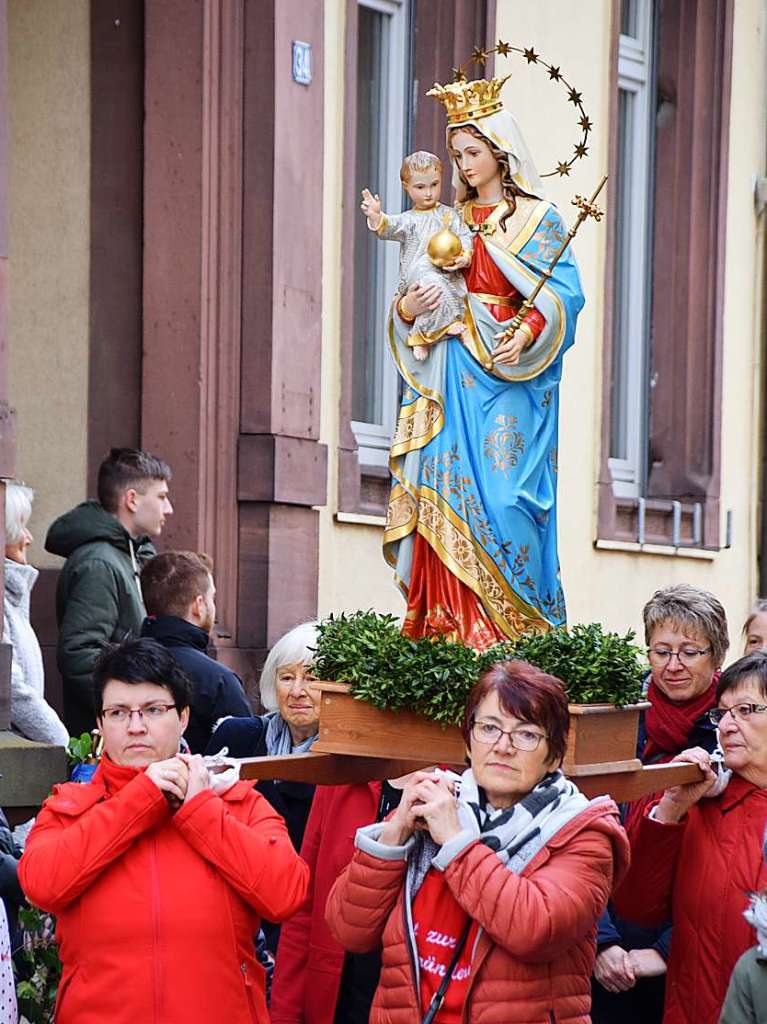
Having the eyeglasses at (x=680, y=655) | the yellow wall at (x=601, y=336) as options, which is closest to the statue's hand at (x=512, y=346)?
the eyeglasses at (x=680, y=655)

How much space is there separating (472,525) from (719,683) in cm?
101

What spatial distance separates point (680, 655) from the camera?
20.0ft

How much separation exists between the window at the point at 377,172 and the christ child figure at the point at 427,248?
494cm

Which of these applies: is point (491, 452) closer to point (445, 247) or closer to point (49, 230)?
point (445, 247)

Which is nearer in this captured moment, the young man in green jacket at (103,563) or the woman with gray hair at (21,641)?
the woman with gray hair at (21,641)

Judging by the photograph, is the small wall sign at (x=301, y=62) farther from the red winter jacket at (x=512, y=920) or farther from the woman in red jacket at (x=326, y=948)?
the red winter jacket at (x=512, y=920)

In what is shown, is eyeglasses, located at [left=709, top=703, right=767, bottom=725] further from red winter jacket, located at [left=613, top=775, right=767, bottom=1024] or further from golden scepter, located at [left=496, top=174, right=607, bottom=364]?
golden scepter, located at [left=496, top=174, right=607, bottom=364]

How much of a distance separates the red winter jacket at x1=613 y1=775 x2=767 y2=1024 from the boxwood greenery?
375mm

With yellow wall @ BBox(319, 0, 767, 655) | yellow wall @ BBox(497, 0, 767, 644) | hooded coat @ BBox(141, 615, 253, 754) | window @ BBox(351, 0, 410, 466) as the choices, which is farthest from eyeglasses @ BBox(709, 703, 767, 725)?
yellow wall @ BBox(497, 0, 767, 644)

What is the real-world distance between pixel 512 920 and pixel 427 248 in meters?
2.40

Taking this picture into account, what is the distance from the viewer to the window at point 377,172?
11.2 metres

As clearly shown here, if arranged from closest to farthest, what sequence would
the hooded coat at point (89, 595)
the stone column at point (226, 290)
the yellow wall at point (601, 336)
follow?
the hooded coat at point (89, 595), the stone column at point (226, 290), the yellow wall at point (601, 336)

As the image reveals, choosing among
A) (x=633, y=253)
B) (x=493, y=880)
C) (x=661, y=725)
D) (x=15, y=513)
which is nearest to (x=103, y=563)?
(x=15, y=513)

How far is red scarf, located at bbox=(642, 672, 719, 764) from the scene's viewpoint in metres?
5.92
